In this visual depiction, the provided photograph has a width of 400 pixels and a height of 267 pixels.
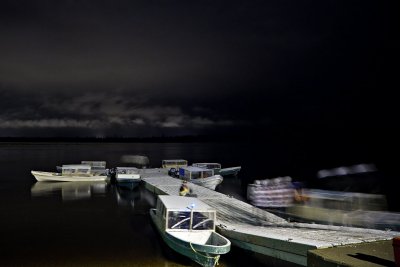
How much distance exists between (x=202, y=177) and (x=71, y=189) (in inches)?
789

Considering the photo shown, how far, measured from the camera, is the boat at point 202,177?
47688mm

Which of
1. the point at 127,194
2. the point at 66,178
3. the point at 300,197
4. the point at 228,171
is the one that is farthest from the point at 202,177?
the point at 66,178

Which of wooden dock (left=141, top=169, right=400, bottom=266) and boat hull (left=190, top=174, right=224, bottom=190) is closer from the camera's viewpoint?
wooden dock (left=141, top=169, right=400, bottom=266)

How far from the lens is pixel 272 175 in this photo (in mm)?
80312

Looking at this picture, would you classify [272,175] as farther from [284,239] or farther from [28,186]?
[284,239]

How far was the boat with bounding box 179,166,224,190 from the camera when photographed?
47688mm

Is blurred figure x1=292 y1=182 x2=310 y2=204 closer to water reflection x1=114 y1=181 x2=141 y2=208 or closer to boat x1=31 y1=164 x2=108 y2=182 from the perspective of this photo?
water reflection x1=114 y1=181 x2=141 y2=208

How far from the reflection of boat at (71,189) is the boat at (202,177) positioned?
12.4m

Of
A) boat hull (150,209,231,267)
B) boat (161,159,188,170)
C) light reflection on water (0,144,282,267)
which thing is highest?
boat (161,159,188,170)

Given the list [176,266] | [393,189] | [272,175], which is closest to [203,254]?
[176,266]

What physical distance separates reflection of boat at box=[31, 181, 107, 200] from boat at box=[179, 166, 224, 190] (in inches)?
488

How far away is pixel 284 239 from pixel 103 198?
108ft

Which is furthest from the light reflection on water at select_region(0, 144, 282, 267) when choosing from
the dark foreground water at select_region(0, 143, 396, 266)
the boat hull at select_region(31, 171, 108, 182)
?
the boat hull at select_region(31, 171, 108, 182)

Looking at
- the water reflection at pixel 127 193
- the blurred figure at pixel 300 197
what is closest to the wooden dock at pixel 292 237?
the blurred figure at pixel 300 197
